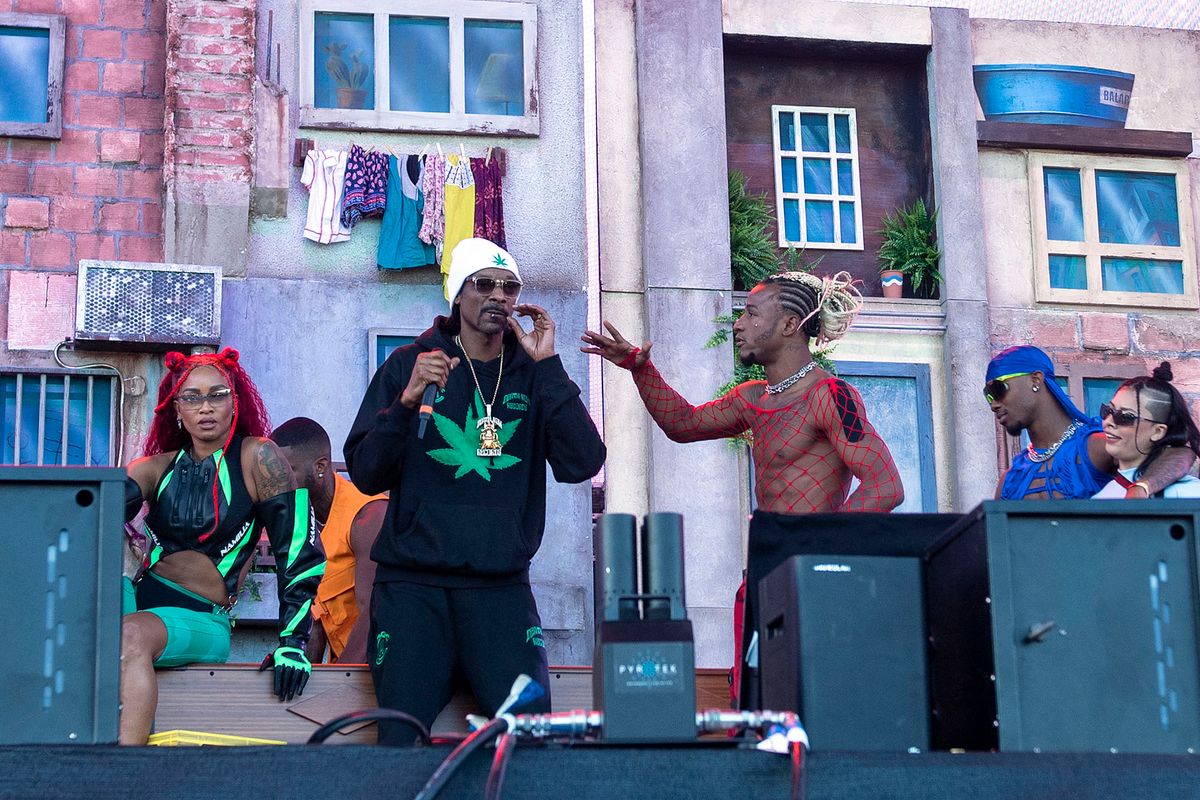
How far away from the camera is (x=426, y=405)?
4375 mm

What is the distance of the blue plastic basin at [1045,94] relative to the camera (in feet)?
37.4

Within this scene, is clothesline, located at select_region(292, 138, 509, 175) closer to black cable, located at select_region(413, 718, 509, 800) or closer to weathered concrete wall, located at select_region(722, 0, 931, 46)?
weathered concrete wall, located at select_region(722, 0, 931, 46)

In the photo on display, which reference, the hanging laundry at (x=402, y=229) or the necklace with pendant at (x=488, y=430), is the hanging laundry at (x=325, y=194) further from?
the necklace with pendant at (x=488, y=430)

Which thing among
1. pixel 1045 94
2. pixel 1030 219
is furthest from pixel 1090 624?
pixel 1045 94

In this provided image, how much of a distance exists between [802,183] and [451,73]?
2.55 metres

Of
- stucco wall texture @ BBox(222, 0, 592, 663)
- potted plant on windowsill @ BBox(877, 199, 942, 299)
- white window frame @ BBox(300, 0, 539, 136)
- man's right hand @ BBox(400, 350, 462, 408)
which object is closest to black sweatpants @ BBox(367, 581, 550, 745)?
man's right hand @ BBox(400, 350, 462, 408)

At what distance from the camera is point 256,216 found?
952 cm

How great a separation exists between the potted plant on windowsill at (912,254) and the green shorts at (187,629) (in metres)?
7.00

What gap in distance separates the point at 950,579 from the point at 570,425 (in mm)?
2130

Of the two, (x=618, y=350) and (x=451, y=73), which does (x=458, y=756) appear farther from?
(x=451, y=73)

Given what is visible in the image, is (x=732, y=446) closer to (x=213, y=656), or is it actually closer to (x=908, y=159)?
(x=908, y=159)

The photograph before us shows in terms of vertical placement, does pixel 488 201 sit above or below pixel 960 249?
above

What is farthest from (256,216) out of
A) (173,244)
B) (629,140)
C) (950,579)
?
(950,579)

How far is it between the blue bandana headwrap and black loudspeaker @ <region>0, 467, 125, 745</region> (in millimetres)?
3662
